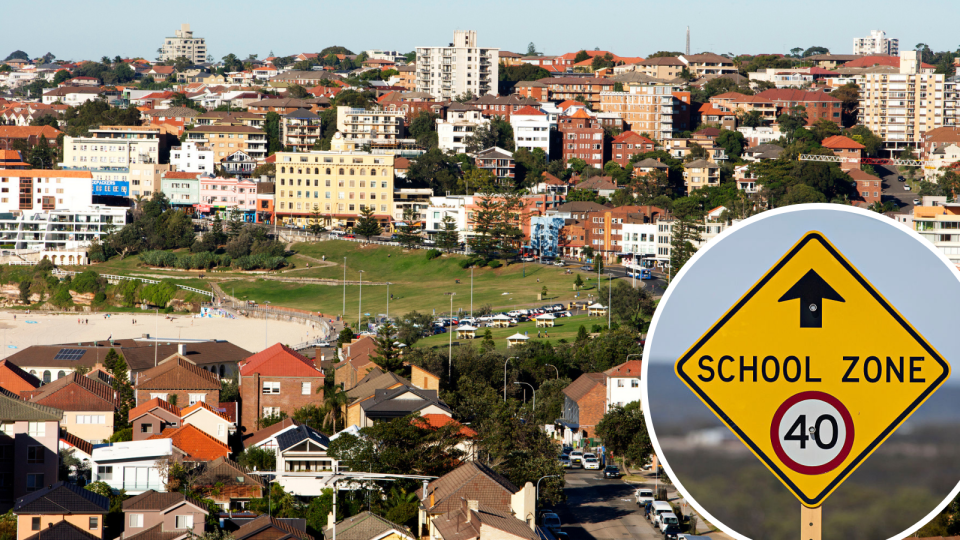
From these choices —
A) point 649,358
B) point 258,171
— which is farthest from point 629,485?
point 258,171

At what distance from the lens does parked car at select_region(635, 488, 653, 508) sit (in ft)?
71.2

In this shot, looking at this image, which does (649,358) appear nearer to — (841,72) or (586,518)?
(586,518)

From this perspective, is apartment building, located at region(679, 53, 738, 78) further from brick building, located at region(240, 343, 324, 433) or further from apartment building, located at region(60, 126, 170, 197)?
brick building, located at region(240, 343, 324, 433)

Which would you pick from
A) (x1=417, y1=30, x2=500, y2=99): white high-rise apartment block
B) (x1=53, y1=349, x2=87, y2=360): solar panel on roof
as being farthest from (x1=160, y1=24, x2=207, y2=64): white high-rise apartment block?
(x1=53, y1=349, x2=87, y2=360): solar panel on roof

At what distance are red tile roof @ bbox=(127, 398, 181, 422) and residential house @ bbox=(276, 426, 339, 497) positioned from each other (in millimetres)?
4947

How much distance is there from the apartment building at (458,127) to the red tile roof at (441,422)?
179 feet

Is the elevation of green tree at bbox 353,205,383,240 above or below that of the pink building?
below

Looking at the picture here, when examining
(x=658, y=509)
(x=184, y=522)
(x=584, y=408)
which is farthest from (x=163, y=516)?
(x=584, y=408)

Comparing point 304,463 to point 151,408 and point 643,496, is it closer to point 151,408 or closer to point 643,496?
point 151,408

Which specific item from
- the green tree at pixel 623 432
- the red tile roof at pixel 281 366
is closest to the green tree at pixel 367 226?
the red tile roof at pixel 281 366

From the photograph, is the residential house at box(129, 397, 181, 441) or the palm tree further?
the palm tree

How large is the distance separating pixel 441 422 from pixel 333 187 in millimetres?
48076

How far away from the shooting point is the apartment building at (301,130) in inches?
3253

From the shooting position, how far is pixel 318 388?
28.6 metres
